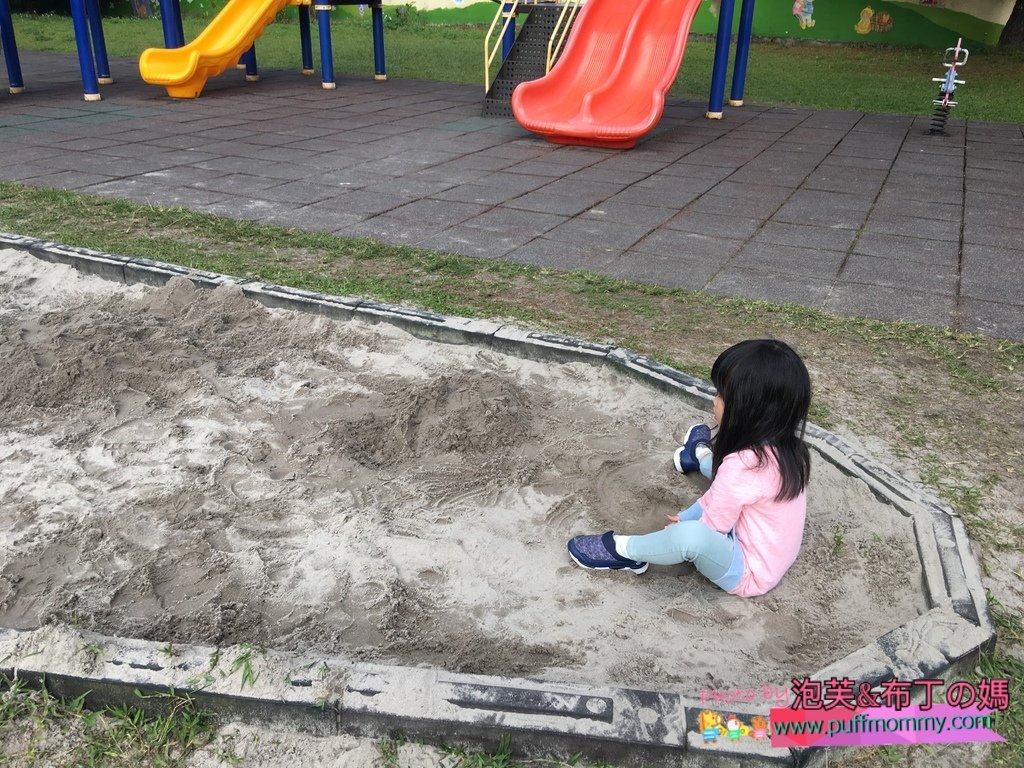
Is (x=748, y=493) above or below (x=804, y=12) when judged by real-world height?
below

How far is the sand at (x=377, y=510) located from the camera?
6.59 feet

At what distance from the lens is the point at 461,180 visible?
6.26 metres

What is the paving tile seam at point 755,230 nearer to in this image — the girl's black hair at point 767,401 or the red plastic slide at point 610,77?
the red plastic slide at point 610,77

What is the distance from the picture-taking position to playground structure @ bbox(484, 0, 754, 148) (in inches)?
292

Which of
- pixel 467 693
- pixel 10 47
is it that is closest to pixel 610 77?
pixel 10 47

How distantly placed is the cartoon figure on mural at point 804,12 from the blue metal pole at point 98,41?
12.0m

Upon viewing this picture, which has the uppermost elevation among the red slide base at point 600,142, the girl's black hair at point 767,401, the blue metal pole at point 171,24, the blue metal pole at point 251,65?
the blue metal pole at point 171,24

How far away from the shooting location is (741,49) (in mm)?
9219

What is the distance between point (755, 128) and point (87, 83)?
702 cm

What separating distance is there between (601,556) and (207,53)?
909 cm

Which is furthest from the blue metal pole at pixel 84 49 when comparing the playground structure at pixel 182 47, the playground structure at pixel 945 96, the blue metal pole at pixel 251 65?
the playground structure at pixel 945 96

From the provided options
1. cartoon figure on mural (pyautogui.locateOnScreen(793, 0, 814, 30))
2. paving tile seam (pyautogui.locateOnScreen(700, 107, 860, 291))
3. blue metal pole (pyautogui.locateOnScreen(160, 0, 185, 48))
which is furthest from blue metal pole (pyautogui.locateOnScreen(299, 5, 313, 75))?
cartoon figure on mural (pyautogui.locateOnScreen(793, 0, 814, 30))

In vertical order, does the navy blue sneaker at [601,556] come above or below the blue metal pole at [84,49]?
below

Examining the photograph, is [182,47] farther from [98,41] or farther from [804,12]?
[804,12]
